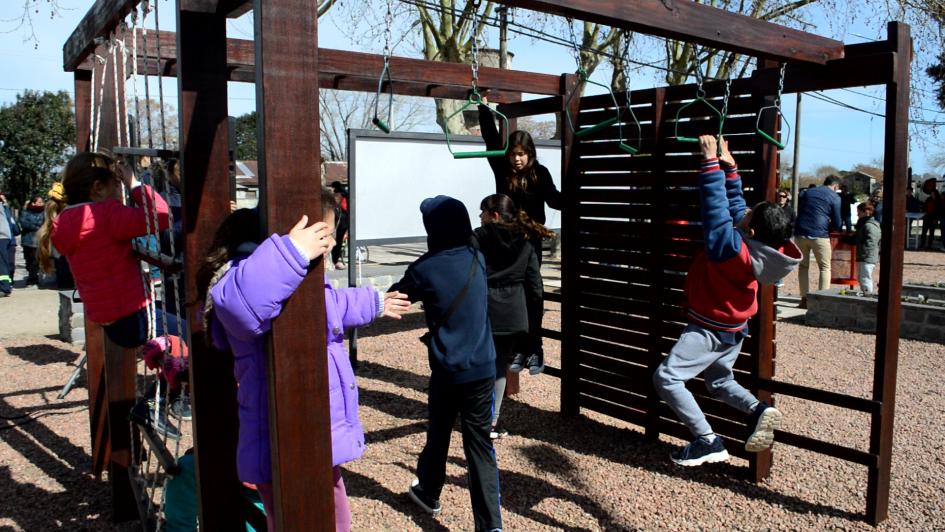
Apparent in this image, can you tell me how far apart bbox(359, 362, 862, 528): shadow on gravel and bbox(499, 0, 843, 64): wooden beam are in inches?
95.8

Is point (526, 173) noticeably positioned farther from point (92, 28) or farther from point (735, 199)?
point (92, 28)

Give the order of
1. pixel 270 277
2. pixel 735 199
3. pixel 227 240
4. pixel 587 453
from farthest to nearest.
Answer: pixel 587 453 < pixel 735 199 < pixel 227 240 < pixel 270 277

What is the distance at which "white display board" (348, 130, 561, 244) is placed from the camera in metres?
7.27

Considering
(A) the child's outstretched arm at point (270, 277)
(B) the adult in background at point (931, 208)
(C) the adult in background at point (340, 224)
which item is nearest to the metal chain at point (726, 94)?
(A) the child's outstretched arm at point (270, 277)

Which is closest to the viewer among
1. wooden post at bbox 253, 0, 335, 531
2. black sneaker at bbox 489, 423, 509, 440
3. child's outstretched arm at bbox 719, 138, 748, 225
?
wooden post at bbox 253, 0, 335, 531

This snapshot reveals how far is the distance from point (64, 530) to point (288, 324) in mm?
2768

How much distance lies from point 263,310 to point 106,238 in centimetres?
195

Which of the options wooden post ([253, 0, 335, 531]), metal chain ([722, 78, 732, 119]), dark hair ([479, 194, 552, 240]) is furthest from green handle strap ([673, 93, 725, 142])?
wooden post ([253, 0, 335, 531])

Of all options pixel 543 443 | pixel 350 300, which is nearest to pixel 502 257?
pixel 543 443

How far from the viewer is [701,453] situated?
11.9ft

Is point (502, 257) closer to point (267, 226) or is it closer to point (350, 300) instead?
point (350, 300)

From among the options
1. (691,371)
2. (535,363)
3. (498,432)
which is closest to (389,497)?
(498,432)

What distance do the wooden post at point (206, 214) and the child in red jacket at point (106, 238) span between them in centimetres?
98

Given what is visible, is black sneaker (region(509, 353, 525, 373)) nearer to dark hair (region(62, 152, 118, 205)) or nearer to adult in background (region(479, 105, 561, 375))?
adult in background (region(479, 105, 561, 375))
